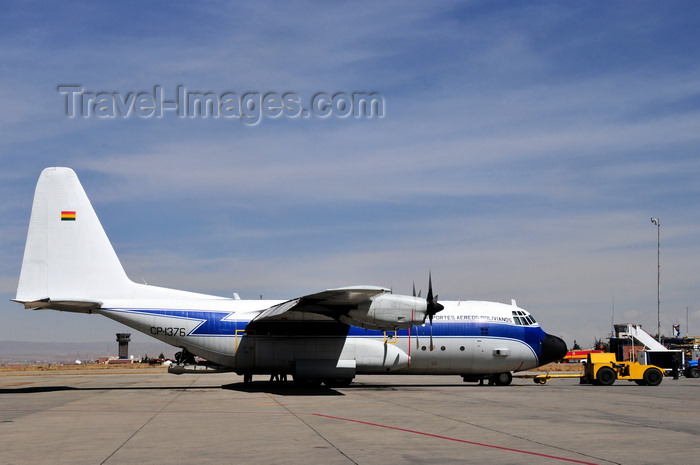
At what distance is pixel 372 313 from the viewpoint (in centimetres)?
3061

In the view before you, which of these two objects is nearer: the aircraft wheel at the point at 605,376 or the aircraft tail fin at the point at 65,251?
the aircraft tail fin at the point at 65,251

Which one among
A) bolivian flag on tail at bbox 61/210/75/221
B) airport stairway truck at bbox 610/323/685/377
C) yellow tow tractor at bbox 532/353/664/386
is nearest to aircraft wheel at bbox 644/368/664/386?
yellow tow tractor at bbox 532/353/664/386

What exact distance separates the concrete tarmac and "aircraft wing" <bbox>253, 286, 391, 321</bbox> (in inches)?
147

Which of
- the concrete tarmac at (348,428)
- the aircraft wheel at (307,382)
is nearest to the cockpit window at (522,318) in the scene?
the concrete tarmac at (348,428)

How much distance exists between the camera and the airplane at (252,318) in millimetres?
31422

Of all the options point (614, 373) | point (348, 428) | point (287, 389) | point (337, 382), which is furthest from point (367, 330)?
point (348, 428)

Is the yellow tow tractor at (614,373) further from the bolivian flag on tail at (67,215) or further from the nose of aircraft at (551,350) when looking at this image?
the bolivian flag on tail at (67,215)

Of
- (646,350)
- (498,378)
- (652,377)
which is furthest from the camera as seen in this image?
(646,350)

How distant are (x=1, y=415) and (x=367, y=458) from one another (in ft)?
45.7

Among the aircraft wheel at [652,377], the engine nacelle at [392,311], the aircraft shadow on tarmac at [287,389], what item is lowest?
the aircraft wheel at [652,377]

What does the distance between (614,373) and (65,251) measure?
28725 millimetres

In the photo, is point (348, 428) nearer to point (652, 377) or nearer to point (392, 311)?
point (392, 311)

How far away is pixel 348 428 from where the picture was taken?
58.8ft

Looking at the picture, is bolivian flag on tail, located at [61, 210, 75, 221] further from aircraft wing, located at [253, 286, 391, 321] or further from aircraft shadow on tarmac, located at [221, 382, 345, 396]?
aircraft shadow on tarmac, located at [221, 382, 345, 396]
